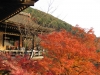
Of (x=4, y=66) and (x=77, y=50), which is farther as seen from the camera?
(x=77, y=50)

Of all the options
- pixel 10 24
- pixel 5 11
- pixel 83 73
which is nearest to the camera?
pixel 5 11

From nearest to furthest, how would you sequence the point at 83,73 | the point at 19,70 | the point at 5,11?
the point at 5,11 → the point at 19,70 → the point at 83,73

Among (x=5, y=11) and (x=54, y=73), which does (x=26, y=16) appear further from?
(x=5, y=11)

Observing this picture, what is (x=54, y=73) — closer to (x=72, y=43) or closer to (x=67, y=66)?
(x=67, y=66)

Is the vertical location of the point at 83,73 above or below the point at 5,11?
below

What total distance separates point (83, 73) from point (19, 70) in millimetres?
5479

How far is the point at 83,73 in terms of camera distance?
13383 millimetres

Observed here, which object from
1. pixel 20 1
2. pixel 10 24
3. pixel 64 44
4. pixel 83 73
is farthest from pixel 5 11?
pixel 10 24

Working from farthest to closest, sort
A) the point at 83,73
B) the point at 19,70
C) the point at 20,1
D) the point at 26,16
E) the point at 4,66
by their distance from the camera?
1. the point at 26,16
2. the point at 83,73
3. the point at 4,66
4. the point at 19,70
5. the point at 20,1

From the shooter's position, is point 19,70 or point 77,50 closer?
point 19,70

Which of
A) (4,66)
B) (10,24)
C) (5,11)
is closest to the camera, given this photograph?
(5,11)

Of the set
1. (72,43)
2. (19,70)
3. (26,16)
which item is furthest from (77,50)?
(26,16)

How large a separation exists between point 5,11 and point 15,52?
11.5 m

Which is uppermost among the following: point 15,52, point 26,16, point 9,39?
point 26,16
